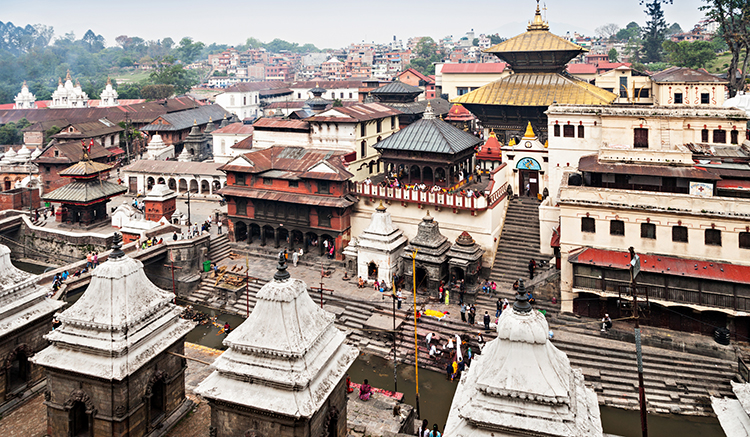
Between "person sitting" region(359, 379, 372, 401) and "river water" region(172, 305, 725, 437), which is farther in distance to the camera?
"river water" region(172, 305, 725, 437)

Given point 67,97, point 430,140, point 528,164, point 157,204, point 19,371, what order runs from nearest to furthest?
point 19,371 < point 430,140 < point 528,164 < point 157,204 < point 67,97

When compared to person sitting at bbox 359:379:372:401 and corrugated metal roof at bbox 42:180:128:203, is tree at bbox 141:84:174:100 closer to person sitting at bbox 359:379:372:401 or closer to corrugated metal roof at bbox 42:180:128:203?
corrugated metal roof at bbox 42:180:128:203

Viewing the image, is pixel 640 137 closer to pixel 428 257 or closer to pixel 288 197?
pixel 428 257

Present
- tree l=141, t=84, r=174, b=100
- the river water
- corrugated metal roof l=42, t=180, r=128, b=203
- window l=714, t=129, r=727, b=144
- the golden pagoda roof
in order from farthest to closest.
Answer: tree l=141, t=84, r=174, b=100
corrugated metal roof l=42, t=180, r=128, b=203
the golden pagoda roof
window l=714, t=129, r=727, b=144
the river water

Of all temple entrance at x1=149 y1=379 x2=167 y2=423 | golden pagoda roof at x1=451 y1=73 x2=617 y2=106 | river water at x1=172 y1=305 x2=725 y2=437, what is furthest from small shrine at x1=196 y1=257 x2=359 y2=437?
golden pagoda roof at x1=451 y1=73 x2=617 y2=106

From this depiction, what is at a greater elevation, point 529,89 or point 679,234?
point 529,89

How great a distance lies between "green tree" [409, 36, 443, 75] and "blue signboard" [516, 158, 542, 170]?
98.3 metres

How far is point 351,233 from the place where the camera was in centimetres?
4019

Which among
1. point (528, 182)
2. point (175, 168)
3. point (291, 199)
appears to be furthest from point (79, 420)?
point (175, 168)

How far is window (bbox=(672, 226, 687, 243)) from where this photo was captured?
88.4 ft

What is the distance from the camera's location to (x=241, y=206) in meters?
41.6

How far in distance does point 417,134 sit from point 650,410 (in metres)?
22.6

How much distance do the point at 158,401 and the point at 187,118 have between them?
64.8m

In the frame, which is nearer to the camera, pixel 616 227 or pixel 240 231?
pixel 616 227
